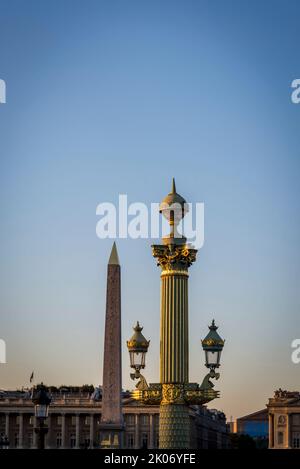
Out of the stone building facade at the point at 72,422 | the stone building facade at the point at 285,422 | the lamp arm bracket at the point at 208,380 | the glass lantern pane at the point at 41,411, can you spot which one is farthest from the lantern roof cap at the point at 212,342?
the stone building facade at the point at 285,422

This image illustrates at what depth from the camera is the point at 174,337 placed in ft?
84.2

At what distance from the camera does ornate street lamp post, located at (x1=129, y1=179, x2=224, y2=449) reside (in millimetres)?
25578

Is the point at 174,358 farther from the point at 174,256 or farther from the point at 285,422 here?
the point at 285,422

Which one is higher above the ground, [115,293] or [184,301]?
[115,293]

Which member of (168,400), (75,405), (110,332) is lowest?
(168,400)

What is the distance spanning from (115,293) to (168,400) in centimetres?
3561

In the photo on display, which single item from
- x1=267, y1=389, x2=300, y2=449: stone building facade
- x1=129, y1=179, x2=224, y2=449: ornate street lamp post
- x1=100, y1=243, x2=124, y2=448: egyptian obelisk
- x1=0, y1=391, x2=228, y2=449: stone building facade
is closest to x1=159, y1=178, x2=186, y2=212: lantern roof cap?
x1=129, y1=179, x2=224, y2=449: ornate street lamp post

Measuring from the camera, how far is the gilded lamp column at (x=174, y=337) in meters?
25.6

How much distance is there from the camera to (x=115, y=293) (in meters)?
61.2

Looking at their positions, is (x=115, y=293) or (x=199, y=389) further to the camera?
(x=115, y=293)

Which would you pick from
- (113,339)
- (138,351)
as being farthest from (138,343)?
(113,339)

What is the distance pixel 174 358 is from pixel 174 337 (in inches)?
17.0
